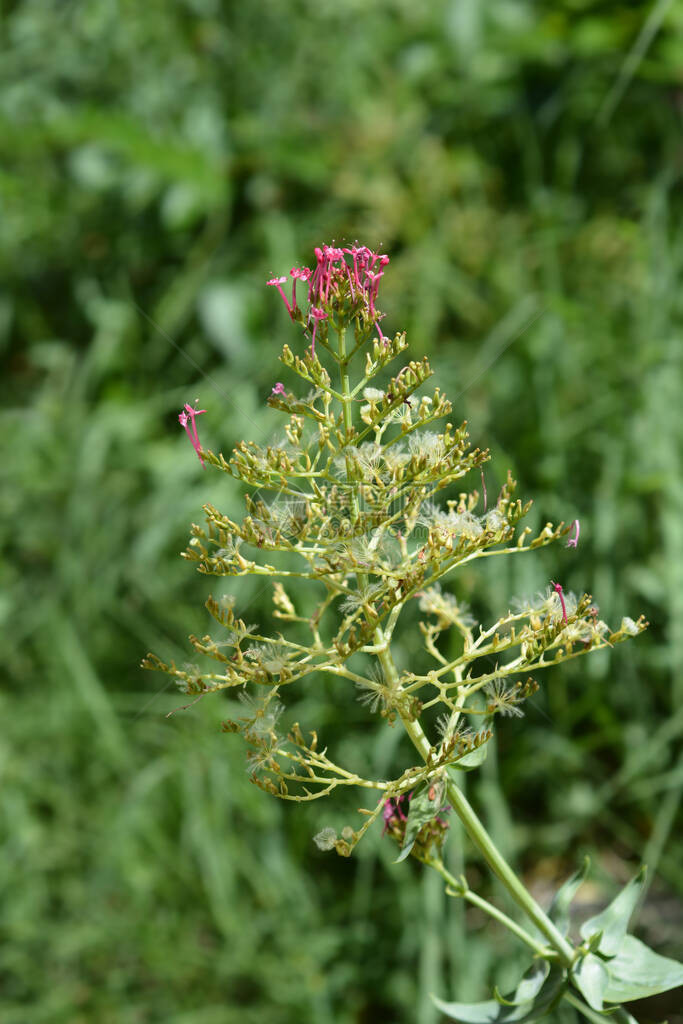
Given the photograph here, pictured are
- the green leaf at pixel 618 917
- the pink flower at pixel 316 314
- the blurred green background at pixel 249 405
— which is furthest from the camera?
the blurred green background at pixel 249 405

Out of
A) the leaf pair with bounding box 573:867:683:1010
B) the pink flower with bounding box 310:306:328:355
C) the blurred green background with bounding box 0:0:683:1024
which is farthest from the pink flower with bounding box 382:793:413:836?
the blurred green background with bounding box 0:0:683:1024

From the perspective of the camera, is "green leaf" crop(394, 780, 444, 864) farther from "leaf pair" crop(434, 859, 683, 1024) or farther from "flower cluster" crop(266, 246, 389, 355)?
"flower cluster" crop(266, 246, 389, 355)

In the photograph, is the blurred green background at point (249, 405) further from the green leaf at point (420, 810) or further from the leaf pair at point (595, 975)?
the green leaf at point (420, 810)

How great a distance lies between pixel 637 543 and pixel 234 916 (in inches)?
39.8

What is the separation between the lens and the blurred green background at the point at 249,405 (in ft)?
5.15

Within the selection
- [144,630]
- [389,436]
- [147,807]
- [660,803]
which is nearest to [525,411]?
[660,803]

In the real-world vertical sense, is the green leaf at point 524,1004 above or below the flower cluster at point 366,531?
below

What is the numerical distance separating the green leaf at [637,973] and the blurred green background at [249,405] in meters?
0.43

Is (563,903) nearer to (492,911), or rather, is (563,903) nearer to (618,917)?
(618,917)

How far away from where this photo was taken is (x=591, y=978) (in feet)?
1.89

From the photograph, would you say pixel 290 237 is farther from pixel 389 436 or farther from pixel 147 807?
pixel 389 436

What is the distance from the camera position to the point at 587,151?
2.19 m

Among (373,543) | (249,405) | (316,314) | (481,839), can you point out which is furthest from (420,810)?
(249,405)

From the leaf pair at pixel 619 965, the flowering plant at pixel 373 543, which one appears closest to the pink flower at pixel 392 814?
the flowering plant at pixel 373 543
